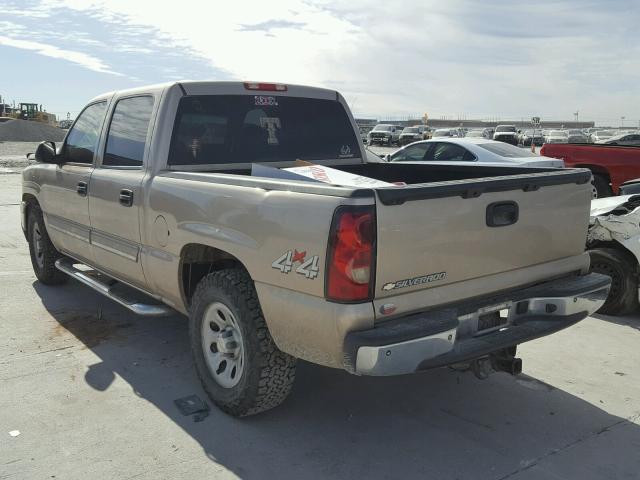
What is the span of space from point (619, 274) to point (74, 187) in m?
5.01

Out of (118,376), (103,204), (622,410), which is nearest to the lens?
(622,410)

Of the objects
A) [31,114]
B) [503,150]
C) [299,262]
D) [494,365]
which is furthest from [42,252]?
[31,114]

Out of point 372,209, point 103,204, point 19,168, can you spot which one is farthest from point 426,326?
point 19,168

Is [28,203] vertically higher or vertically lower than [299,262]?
lower

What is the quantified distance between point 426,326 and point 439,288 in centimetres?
27

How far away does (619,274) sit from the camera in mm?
5738

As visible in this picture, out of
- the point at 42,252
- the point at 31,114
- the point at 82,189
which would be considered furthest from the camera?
the point at 31,114

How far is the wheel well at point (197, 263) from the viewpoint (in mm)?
3883

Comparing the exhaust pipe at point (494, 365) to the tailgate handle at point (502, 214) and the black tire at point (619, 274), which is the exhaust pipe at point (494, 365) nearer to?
the tailgate handle at point (502, 214)

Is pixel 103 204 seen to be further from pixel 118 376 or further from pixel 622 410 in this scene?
pixel 622 410

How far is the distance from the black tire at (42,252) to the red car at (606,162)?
9.63 metres

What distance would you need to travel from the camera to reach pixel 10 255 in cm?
826

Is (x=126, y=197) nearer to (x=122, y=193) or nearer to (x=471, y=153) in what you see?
(x=122, y=193)

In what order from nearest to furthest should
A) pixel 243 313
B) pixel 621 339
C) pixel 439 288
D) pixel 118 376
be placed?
pixel 439 288
pixel 243 313
pixel 118 376
pixel 621 339
